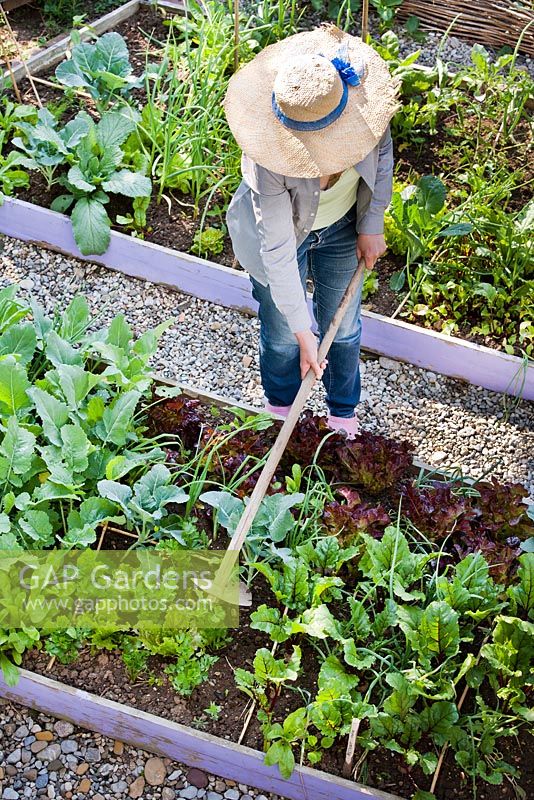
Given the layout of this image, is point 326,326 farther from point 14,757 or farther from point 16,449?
point 14,757

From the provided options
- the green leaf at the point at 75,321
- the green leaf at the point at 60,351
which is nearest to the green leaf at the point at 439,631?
the green leaf at the point at 60,351

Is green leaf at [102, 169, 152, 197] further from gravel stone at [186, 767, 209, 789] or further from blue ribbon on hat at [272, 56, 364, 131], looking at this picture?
gravel stone at [186, 767, 209, 789]

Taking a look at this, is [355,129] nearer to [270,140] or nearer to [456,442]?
[270,140]

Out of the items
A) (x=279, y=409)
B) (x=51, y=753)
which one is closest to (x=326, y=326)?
(x=279, y=409)

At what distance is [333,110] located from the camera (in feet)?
6.26

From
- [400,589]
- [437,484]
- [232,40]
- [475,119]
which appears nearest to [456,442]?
[437,484]

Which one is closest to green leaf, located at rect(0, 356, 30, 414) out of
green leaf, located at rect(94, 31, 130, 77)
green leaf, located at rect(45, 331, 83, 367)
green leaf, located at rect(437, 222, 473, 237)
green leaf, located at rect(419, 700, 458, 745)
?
green leaf, located at rect(45, 331, 83, 367)

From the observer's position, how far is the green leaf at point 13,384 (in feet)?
8.00

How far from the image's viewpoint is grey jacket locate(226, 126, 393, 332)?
2037mm

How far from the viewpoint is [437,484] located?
2.56m

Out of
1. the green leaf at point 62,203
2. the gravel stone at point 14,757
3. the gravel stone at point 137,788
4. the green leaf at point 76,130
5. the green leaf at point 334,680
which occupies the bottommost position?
the gravel stone at point 137,788

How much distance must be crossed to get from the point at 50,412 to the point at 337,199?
0.95 meters

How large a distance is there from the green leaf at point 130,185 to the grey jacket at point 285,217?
3.91ft

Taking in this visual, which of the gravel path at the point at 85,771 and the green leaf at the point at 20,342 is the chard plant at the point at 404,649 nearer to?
the gravel path at the point at 85,771
